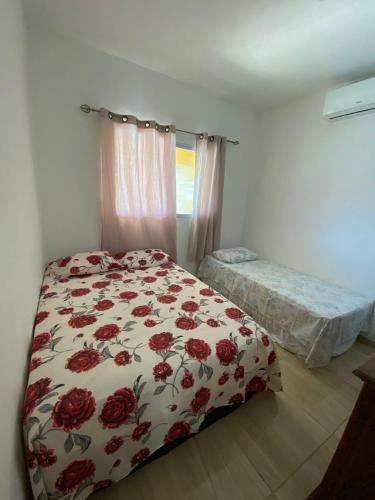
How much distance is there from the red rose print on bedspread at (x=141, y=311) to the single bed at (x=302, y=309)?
1.25m

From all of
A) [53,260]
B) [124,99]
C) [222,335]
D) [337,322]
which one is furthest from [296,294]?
[124,99]

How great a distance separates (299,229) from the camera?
2447 mm

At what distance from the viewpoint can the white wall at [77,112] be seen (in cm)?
168

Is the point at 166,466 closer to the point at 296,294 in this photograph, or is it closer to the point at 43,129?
the point at 296,294

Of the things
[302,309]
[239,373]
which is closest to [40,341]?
[239,373]

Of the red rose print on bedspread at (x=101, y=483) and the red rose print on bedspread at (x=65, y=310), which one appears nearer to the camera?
the red rose print on bedspread at (x=101, y=483)

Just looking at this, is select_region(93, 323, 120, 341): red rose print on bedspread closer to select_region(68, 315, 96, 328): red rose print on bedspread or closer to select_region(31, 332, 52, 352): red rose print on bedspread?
select_region(68, 315, 96, 328): red rose print on bedspread

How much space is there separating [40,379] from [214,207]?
7.81ft

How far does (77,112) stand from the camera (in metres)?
1.81

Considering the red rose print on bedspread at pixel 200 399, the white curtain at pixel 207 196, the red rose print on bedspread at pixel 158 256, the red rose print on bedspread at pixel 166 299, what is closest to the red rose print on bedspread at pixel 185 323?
the red rose print on bedspread at pixel 166 299

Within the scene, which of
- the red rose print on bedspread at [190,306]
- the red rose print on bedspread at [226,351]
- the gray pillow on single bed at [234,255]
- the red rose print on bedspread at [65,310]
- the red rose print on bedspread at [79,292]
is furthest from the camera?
the gray pillow on single bed at [234,255]

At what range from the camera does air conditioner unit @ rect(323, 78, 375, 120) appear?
5.58ft

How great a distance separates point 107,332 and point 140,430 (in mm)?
485

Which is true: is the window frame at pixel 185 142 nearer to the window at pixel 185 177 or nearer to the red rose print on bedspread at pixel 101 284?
the window at pixel 185 177
